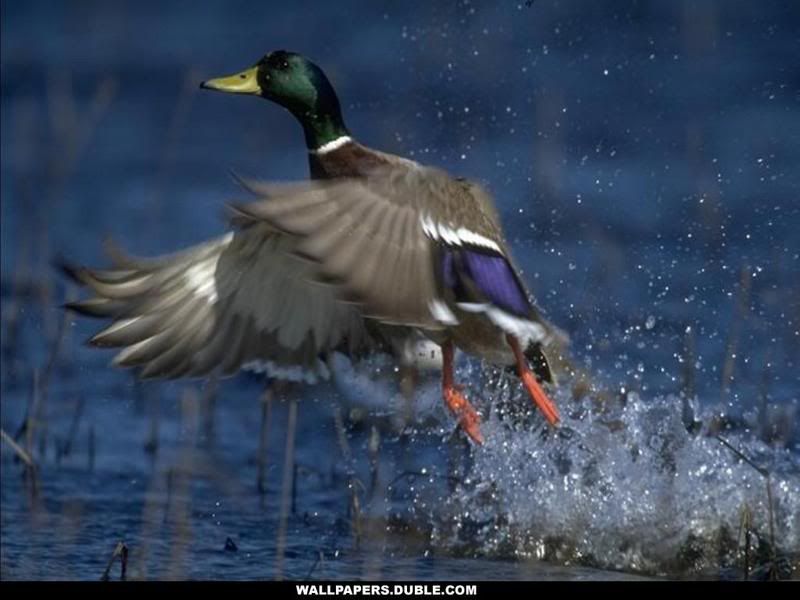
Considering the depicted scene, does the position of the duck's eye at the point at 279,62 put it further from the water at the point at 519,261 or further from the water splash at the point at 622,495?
the water splash at the point at 622,495

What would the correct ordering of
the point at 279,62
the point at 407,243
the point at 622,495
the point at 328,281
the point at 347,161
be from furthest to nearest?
1. the point at 279,62
2. the point at 622,495
3. the point at 347,161
4. the point at 407,243
5. the point at 328,281

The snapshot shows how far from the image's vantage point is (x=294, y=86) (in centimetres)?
601

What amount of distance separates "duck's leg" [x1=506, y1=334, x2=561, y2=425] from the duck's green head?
861 millimetres

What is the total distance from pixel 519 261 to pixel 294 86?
1.72 meters

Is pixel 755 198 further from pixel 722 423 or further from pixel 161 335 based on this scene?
pixel 161 335

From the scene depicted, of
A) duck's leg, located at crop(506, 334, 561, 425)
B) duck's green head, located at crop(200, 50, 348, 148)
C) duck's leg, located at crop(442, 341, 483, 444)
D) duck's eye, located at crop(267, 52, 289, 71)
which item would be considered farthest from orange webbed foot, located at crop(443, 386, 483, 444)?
duck's eye, located at crop(267, 52, 289, 71)

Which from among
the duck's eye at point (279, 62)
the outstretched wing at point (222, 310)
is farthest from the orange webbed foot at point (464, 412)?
the duck's eye at point (279, 62)

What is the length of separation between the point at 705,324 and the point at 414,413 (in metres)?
1.17

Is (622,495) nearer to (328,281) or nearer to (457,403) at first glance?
(457,403)

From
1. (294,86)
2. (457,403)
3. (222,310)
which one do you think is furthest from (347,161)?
(457,403)

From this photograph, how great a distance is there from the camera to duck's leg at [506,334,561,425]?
5.69 metres

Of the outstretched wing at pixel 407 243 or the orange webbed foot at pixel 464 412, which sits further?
the orange webbed foot at pixel 464 412

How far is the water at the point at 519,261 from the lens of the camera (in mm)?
5770

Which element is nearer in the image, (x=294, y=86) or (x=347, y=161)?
(x=347, y=161)
